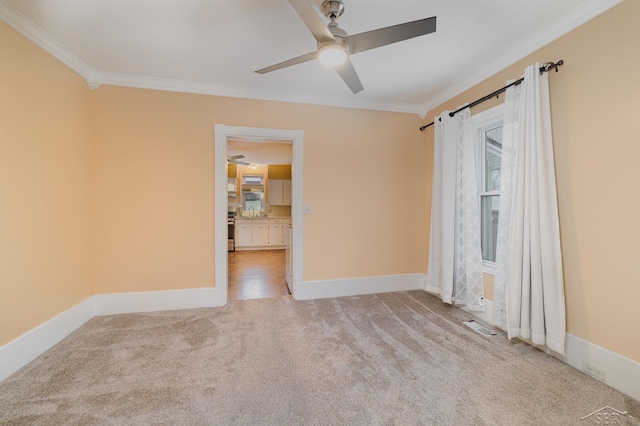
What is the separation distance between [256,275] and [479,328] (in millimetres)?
3370

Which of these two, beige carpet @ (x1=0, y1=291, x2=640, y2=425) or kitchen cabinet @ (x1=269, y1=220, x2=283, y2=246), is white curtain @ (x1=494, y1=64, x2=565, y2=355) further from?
kitchen cabinet @ (x1=269, y1=220, x2=283, y2=246)

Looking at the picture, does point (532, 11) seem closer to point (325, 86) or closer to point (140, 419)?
point (325, 86)

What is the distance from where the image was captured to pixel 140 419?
142 cm

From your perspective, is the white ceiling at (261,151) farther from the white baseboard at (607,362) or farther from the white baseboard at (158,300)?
the white baseboard at (607,362)

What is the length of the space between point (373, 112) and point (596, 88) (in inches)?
83.1

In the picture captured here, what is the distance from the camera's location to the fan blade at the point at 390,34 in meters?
1.38

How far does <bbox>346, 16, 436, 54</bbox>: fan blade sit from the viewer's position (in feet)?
4.53

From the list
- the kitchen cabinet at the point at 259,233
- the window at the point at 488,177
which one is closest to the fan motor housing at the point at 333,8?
the window at the point at 488,177

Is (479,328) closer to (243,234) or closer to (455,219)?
(455,219)

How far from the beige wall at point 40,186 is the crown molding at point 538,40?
12.9ft

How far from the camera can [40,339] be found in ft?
6.64

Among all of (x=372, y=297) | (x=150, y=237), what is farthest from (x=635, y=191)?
(x=150, y=237)

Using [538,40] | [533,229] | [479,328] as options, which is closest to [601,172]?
[533,229]

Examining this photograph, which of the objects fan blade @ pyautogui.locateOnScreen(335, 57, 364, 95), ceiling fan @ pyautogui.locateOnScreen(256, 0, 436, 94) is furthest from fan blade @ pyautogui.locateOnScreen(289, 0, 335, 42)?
fan blade @ pyautogui.locateOnScreen(335, 57, 364, 95)
